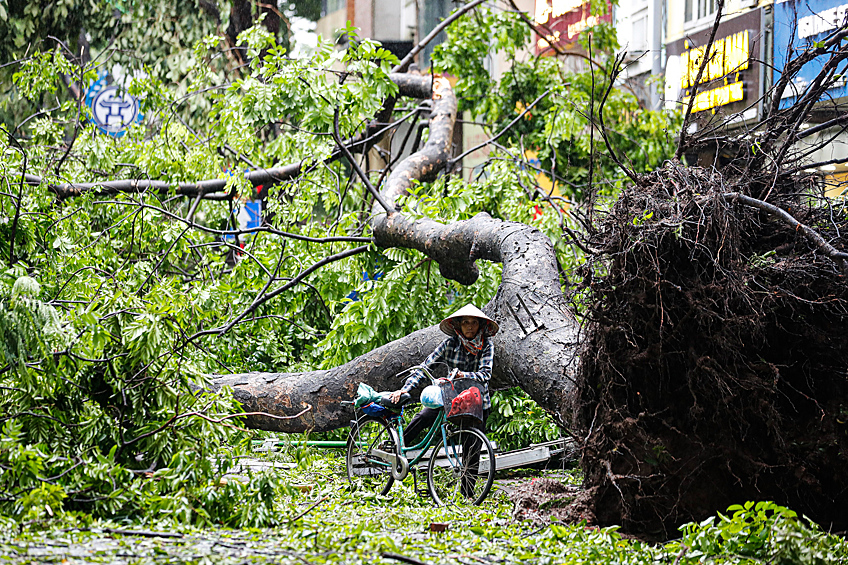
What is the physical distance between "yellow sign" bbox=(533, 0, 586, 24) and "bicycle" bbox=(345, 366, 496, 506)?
33.3 feet

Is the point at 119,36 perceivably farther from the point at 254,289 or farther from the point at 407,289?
the point at 407,289

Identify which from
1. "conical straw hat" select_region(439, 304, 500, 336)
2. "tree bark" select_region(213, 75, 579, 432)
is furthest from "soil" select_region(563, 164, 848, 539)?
"conical straw hat" select_region(439, 304, 500, 336)

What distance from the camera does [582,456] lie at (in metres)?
4.81

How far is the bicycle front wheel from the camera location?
5.30 m

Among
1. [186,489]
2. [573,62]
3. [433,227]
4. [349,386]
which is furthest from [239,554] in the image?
[573,62]

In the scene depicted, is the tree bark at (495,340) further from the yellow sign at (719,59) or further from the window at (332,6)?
the window at (332,6)

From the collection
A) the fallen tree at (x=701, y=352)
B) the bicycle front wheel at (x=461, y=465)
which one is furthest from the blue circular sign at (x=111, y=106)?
the bicycle front wheel at (x=461, y=465)

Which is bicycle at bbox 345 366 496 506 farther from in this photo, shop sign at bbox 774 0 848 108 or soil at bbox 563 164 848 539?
shop sign at bbox 774 0 848 108

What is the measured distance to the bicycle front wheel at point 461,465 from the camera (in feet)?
17.4

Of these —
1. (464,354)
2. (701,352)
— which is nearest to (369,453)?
(464,354)

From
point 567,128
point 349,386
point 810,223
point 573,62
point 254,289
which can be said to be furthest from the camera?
point 573,62

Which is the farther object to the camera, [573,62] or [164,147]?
[573,62]

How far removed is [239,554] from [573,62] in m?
15.2

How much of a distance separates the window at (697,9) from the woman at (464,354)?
355 inches
